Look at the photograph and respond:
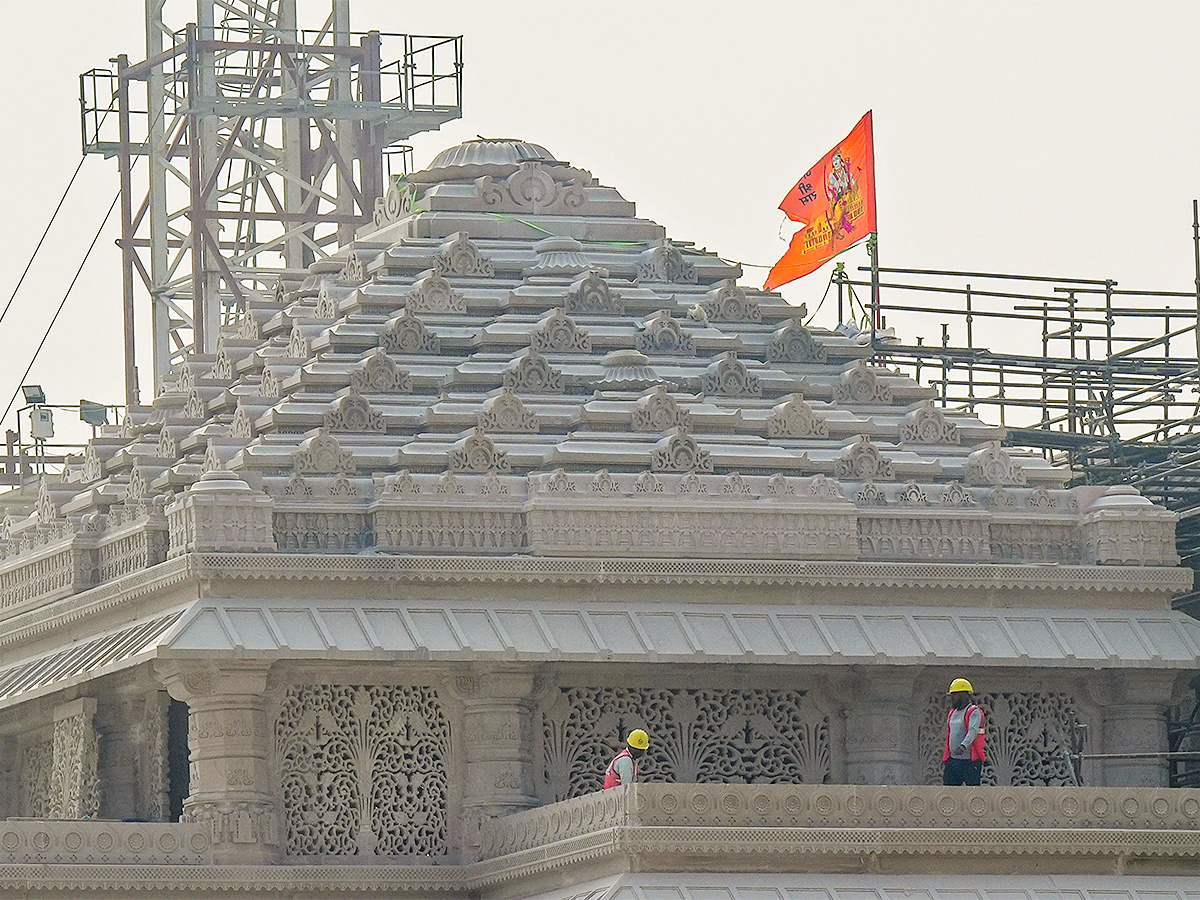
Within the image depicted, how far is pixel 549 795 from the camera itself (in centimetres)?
5672

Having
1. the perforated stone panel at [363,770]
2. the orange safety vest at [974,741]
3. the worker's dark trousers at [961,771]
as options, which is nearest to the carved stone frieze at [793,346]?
the perforated stone panel at [363,770]

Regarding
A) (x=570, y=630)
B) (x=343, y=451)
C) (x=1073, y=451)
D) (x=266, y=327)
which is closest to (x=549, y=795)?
(x=570, y=630)

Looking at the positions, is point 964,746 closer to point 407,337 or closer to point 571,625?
point 571,625

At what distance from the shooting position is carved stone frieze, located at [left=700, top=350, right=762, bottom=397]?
6116cm

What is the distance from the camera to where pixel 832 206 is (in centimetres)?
6794

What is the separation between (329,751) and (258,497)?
389 centimetres

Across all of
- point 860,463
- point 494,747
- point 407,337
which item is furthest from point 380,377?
point 860,463

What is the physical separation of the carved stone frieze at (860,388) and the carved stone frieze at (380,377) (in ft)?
23.8

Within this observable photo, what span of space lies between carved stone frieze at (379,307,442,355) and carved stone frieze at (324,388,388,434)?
2.03 meters

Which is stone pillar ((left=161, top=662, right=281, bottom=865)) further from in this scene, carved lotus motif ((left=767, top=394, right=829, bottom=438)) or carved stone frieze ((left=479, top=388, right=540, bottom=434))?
carved lotus motif ((left=767, top=394, right=829, bottom=438))

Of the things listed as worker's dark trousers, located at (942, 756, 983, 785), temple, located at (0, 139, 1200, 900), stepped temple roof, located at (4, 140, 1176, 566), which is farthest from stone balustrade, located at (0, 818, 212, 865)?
worker's dark trousers, located at (942, 756, 983, 785)

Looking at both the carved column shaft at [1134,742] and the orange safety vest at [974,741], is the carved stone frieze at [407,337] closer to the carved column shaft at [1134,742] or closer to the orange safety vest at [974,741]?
the orange safety vest at [974,741]

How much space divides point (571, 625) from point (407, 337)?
6606mm

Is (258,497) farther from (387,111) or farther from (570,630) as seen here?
(387,111)
